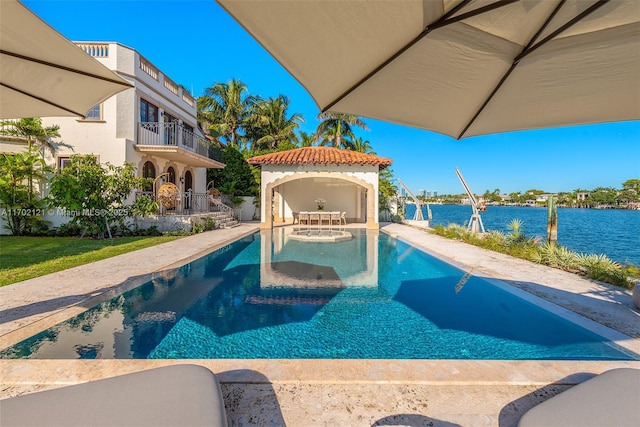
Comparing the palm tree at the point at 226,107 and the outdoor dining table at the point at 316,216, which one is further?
the palm tree at the point at 226,107

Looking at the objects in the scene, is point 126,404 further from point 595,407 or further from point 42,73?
point 42,73

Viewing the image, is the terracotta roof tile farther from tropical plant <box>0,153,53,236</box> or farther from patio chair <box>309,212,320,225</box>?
tropical plant <box>0,153,53,236</box>

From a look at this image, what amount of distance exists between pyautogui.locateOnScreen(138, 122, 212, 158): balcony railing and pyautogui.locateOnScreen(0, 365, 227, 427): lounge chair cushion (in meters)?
16.3

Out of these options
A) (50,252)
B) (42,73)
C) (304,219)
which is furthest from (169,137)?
(42,73)

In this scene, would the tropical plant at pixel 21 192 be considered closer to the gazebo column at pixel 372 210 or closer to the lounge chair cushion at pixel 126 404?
the lounge chair cushion at pixel 126 404

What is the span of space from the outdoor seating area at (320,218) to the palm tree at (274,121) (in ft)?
39.8

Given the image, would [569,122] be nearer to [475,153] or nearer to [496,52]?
[496,52]

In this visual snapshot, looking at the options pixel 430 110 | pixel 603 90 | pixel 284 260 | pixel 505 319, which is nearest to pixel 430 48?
pixel 430 110

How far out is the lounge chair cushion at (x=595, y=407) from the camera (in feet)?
5.70

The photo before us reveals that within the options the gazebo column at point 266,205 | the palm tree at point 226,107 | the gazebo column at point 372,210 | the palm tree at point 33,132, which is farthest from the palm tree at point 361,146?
the palm tree at point 33,132

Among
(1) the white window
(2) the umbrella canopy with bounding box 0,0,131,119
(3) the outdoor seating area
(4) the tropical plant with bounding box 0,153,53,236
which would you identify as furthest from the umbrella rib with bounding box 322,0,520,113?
(3) the outdoor seating area

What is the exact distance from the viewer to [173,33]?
58.5ft

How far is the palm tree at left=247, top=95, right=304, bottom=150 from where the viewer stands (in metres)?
32.2

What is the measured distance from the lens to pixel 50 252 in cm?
949
